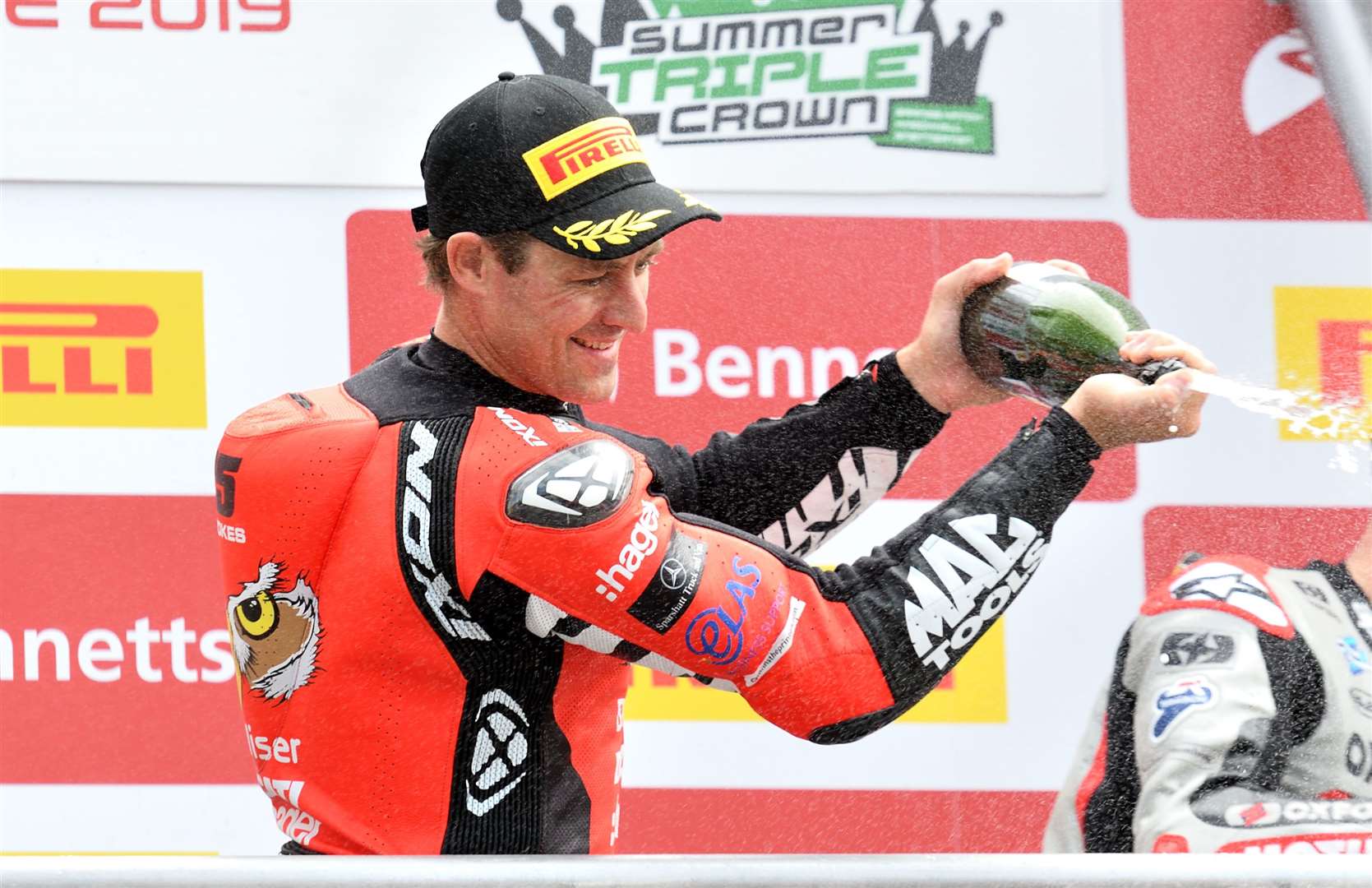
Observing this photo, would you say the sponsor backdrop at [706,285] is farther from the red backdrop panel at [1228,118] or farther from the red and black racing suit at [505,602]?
the red and black racing suit at [505,602]

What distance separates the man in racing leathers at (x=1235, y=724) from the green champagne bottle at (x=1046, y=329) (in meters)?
0.60

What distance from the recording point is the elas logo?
7.21ft

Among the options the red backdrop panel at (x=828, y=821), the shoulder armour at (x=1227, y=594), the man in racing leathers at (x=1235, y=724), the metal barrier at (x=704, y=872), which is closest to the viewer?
the metal barrier at (x=704, y=872)

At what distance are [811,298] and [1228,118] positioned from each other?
682 millimetres

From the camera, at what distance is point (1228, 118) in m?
2.46

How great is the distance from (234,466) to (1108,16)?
159 centimetres

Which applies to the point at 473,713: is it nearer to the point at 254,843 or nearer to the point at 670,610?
the point at 670,610

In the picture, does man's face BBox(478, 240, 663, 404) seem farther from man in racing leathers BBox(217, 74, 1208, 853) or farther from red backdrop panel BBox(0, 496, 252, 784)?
red backdrop panel BBox(0, 496, 252, 784)

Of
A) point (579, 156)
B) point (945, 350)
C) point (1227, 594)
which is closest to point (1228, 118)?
point (1227, 594)

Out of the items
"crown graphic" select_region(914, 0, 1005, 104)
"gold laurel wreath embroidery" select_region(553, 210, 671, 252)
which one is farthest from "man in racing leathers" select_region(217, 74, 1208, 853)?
"crown graphic" select_region(914, 0, 1005, 104)

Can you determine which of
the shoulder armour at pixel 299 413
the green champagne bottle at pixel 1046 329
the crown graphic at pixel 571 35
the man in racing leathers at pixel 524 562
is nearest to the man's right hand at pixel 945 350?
the green champagne bottle at pixel 1046 329

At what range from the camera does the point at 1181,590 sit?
2131 millimetres

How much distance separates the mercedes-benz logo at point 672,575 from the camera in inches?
48.8

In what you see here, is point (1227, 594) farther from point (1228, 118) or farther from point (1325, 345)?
point (1228, 118)
